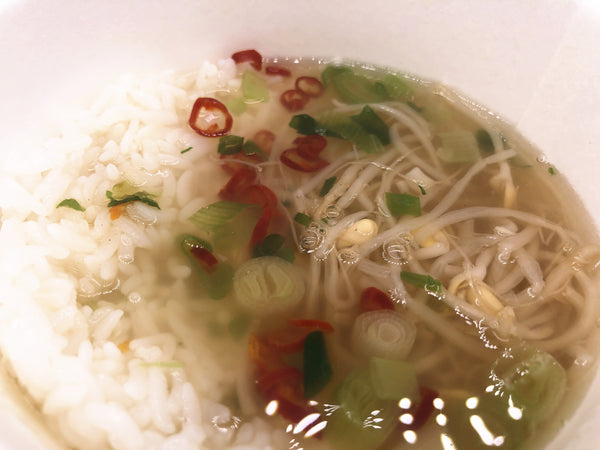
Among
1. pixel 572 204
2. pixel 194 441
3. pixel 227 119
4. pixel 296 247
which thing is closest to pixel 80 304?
pixel 194 441

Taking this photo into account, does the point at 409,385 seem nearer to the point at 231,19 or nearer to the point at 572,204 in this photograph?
the point at 572,204

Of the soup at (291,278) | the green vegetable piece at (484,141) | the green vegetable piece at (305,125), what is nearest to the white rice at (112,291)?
the soup at (291,278)

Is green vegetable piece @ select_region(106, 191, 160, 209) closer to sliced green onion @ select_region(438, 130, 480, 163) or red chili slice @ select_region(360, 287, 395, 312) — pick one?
red chili slice @ select_region(360, 287, 395, 312)

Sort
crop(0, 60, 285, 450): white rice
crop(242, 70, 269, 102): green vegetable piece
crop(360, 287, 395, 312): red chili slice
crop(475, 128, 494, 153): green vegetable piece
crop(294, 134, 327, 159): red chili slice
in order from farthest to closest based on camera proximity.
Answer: crop(242, 70, 269, 102): green vegetable piece
crop(475, 128, 494, 153): green vegetable piece
crop(294, 134, 327, 159): red chili slice
crop(360, 287, 395, 312): red chili slice
crop(0, 60, 285, 450): white rice

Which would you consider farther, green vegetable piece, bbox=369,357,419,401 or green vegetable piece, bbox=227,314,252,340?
green vegetable piece, bbox=227,314,252,340

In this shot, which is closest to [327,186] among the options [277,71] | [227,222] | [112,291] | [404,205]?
[404,205]

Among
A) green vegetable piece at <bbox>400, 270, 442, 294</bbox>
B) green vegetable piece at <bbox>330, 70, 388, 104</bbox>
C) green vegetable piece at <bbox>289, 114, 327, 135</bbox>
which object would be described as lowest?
green vegetable piece at <bbox>400, 270, 442, 294</bbox>

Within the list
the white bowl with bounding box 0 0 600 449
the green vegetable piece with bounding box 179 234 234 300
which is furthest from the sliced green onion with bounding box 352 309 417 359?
the white bowl with bounding box 0 0 600 449

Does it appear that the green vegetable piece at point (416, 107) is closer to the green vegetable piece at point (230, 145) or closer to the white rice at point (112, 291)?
the green vegetable piece at point (230, 145)
